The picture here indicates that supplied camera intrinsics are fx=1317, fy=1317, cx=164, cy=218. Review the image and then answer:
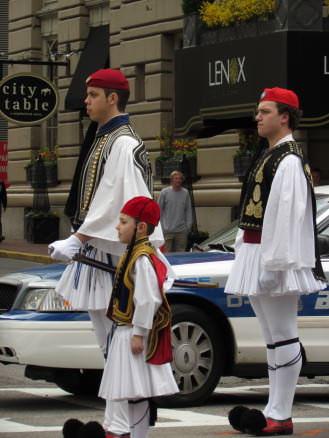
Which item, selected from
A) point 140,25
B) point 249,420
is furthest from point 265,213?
point 140,25

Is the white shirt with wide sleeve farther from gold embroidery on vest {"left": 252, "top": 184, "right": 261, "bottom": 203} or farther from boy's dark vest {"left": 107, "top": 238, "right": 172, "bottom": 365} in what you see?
gold embroidery on vest {"left": 252, "top": 184, "right": 261, "bottom": 203}

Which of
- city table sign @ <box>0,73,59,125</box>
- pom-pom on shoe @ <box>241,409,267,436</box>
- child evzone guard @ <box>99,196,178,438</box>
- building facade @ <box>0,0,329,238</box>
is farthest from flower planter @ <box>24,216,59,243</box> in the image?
child evzone guard @ <box>99,196,178,438</box>

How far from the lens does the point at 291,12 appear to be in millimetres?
22172

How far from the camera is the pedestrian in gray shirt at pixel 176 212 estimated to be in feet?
66.9

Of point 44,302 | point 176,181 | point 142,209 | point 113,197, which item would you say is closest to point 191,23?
point 176,181

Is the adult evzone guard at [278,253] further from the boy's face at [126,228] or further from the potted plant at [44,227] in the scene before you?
the potted plant at [44,227]

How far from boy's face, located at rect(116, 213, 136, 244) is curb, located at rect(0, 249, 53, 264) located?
1976 centimetres

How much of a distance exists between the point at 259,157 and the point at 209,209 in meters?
19.1

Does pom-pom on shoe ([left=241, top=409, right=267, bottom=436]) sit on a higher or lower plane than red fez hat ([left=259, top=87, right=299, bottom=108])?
lower

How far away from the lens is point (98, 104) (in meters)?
7.23

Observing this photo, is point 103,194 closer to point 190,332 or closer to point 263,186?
point 263,186

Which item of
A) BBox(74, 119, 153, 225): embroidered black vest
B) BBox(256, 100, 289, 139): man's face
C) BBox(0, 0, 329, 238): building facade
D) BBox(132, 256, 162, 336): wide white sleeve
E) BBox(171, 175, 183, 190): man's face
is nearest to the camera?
BBox(132, 256, 162, 336): wide white sleeve

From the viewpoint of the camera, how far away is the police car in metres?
9.00

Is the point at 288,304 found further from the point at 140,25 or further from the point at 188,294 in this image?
the point at 140,25
